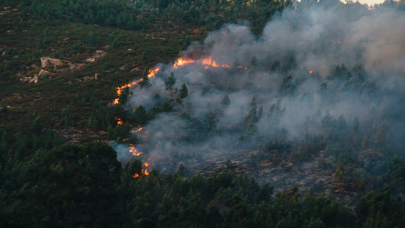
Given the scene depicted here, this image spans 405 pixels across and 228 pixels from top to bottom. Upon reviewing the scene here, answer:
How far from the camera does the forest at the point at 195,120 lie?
2156 inches

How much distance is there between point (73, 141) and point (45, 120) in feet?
50.2

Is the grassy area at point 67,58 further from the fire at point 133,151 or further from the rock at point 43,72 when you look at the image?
the fire at point 133,151

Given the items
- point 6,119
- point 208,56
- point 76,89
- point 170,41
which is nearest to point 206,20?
point 170,41

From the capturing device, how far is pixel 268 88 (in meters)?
132

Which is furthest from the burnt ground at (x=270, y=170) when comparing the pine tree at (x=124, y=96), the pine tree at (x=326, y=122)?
the pine tree at (x=124, y=96)

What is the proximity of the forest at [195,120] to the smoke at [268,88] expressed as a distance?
25.5 inches

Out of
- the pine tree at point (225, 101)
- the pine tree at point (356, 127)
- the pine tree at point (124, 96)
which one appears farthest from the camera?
the pine tree at point (225, 101)

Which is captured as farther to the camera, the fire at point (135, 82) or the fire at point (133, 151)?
the fire at point (135, 82)

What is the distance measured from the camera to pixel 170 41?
539 ft

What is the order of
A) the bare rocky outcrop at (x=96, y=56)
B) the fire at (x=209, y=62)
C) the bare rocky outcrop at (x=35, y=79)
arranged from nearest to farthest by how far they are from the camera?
1. the bare rocky outcrop at (x=35, y=79)
2. the bare rocky outcrop at (x=96, y=56)
3. the fire at (x=209, y=62)

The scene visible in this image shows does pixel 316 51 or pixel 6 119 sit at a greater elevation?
pixel 316 51

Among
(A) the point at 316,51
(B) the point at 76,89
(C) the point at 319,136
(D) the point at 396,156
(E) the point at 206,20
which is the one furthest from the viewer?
(E) the point at 206,20

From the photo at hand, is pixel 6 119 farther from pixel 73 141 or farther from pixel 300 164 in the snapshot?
pixel 300 164

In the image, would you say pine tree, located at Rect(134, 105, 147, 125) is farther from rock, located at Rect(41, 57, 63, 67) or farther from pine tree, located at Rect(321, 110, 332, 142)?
rock, located at Rect(41, 57, 63, 67)
